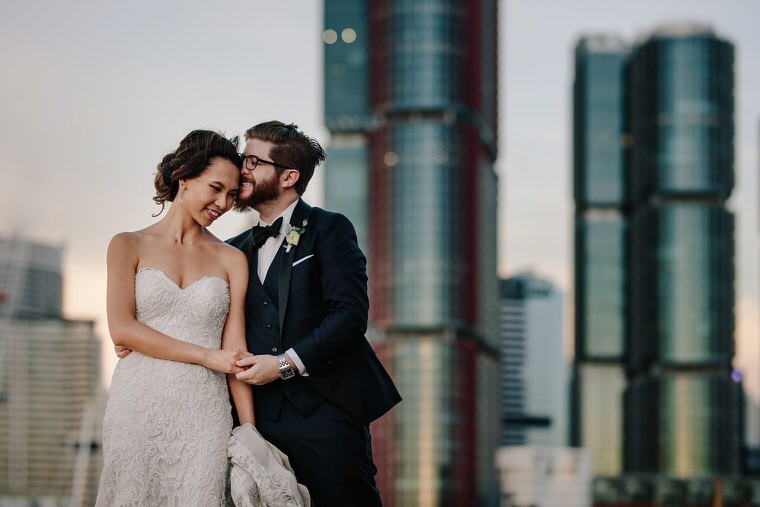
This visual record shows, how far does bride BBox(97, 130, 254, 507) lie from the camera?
20.7ft

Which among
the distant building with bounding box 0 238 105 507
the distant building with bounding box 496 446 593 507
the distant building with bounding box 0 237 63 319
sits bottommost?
the distant building with bounding box 496 446 593 507

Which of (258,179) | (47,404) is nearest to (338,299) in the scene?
(258,179)

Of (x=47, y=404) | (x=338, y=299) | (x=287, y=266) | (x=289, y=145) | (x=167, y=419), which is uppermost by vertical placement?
(x=289, y=145)

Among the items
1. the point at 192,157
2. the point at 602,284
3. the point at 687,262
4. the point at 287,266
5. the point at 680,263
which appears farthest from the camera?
the point at 602,284

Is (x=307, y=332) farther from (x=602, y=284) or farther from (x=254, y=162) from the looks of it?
(x=602, y=284)

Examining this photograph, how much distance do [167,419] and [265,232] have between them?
3.65 feet

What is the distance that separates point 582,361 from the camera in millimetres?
150875

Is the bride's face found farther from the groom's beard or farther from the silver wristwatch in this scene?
the silver wristwatch

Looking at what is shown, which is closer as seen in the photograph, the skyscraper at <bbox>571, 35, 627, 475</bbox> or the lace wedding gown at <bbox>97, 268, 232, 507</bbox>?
the lace wedding gown at <bbox>97, 268, 232, 507</bbox>

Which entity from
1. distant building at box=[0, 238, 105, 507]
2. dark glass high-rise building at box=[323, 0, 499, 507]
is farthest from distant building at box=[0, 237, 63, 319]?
dark glass high-rise building at box=[323, 0, 499, 507]

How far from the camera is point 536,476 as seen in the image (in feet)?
433

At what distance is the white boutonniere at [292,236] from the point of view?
6.75m

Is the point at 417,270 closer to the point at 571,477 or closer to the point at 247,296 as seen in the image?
the point at 571,477

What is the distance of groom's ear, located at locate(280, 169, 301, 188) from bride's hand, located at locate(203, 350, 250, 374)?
97cm
